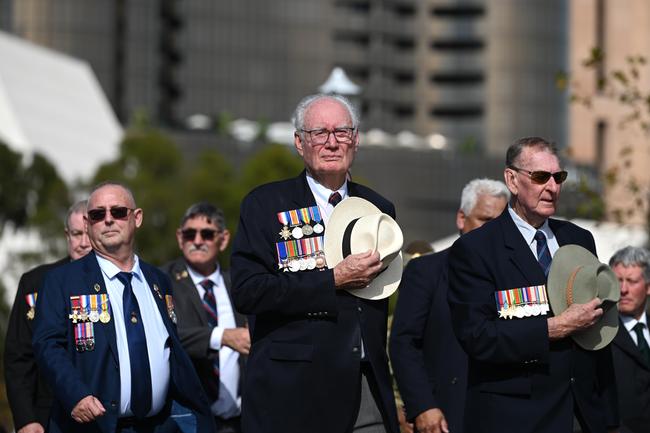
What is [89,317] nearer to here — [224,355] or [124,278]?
[124,278]

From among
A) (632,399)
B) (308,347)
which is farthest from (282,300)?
(632,399)

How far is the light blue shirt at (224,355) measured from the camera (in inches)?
368

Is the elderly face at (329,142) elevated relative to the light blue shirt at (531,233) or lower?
elevated

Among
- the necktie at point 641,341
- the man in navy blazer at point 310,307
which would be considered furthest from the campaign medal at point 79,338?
the necktie at point 641,341

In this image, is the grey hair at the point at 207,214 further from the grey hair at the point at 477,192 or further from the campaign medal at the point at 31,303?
the grey hair at the point at 477,192

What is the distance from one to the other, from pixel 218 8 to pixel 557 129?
22.5 metres

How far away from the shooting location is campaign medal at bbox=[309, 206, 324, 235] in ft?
22.4

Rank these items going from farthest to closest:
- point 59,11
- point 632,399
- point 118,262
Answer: point 59,11 < point 632,399 < point 118,262

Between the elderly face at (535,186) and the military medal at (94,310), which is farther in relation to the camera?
the military medal at (94,310)

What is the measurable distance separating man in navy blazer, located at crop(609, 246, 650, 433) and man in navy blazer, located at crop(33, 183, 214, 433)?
2.42 metres

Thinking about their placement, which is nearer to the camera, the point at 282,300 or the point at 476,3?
the point at 282,300

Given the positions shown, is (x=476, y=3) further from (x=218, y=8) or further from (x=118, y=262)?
(x=118, y=262)

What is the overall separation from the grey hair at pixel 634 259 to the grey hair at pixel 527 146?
2.58 m

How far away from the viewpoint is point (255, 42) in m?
95.9
